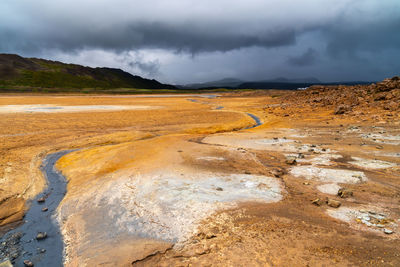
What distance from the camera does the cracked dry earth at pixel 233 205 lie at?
4973 millimetres

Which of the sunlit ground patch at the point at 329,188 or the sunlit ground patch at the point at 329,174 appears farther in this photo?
the sunlit ground patch at the point at 329,174

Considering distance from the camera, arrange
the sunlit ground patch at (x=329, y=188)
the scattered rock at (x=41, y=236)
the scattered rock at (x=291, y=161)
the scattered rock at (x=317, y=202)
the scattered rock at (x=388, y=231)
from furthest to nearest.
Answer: the scattered rock at (x=291, y=161)
the sunlit ground patch at (x=329, y=188)
the scattered rock at (x=317, y=202)
the scattered rock at (x=41, y=236)
the scattered rock at (x=388, y=231)

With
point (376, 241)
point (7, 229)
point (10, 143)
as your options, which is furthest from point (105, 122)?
point (376, 241)

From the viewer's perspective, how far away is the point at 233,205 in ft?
22.3

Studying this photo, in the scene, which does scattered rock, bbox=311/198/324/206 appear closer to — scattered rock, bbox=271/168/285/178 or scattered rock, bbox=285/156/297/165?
scattered rock, bbox=271/168/285/178

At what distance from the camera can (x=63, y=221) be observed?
6789mm

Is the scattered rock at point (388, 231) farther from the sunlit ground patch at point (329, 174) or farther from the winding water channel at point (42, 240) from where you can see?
the winding water channel at point (42, 240)

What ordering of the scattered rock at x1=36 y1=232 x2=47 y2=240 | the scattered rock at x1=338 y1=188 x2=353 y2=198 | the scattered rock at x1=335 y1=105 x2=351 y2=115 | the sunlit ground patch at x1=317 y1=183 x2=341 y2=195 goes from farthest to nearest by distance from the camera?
the scattered rock at x1=335 y1=105 x2=351 y2=115 < the sunlit ground patch at x1=317 y1=183 x2=341 y2=195 < the scattered rock at x1=338 y1=188 x2=353 y2=198 < the scattered rock at x1=36 y1=232 x2=47 y2=240

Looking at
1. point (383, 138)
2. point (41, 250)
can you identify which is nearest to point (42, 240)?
point (41, 250)

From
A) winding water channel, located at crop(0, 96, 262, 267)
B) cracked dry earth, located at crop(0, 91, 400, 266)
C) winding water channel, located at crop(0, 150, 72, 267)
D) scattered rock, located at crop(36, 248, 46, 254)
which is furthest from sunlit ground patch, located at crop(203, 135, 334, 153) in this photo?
scattered rock, located at crop(36, 248, 46, 254)

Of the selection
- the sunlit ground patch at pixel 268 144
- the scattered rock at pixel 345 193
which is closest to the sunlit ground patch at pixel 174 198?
the scattered rock at pixel 345 193

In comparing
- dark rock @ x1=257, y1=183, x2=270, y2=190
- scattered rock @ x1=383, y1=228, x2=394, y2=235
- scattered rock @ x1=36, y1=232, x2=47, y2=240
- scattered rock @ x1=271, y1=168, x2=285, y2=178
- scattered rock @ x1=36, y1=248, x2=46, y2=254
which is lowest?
scattered rock @ x1=36, y1=248, x2=46, y2=254

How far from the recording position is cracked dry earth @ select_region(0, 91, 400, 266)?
497 centimetres

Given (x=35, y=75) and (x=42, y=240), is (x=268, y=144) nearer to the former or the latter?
(x=42, y=240)
